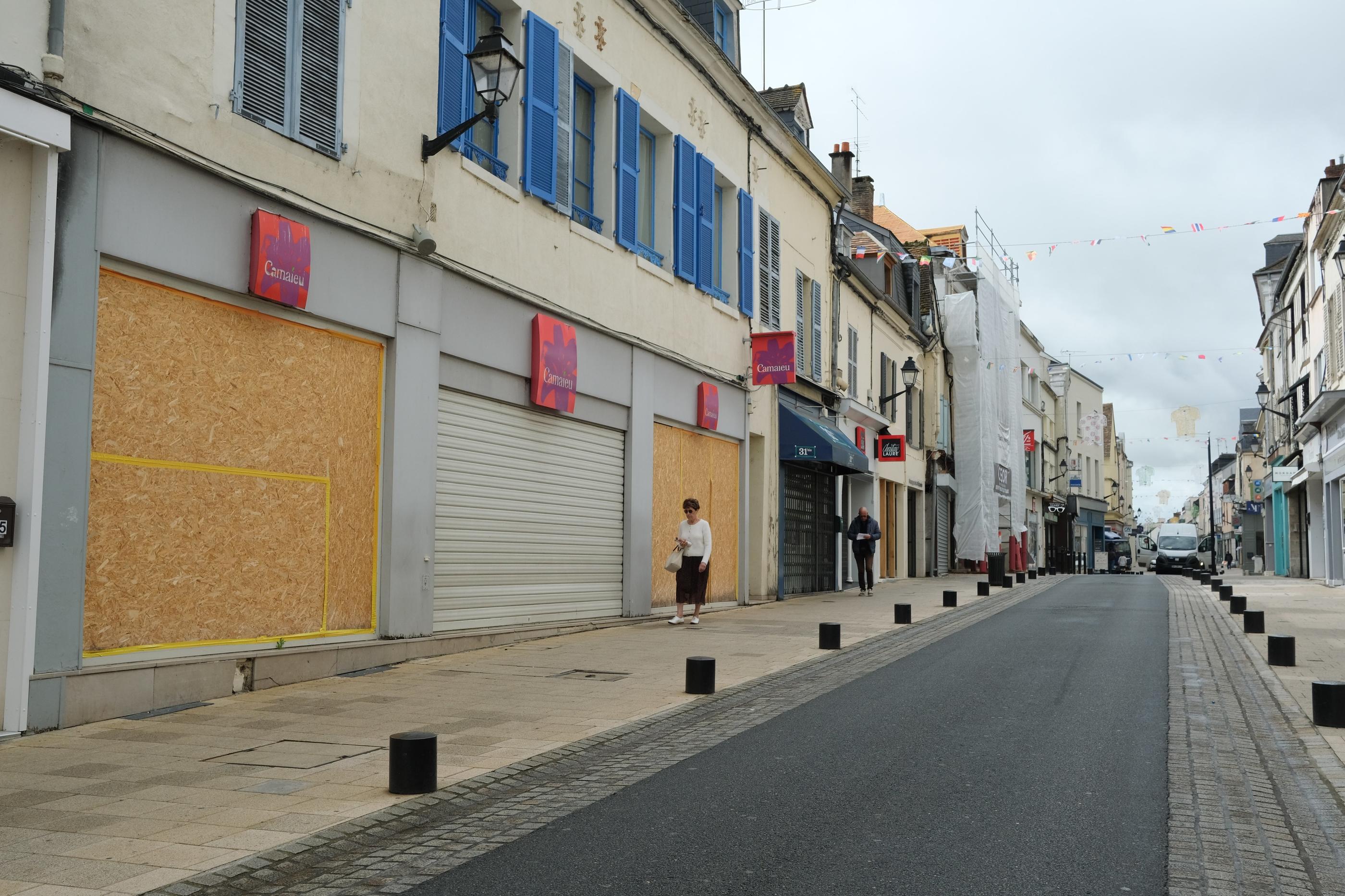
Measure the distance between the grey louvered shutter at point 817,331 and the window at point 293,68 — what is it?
14.8 m

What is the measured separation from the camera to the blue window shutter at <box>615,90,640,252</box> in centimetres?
1504

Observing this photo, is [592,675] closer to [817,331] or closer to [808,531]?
[808,531]

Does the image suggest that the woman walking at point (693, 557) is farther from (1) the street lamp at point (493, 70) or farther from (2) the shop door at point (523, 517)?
(1) the street lamp at point (493, 70)

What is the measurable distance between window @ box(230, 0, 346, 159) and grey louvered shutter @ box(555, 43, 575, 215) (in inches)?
154

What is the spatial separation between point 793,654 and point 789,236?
1203 cm

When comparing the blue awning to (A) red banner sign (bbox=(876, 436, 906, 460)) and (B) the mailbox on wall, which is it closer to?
(A) red banner sign (bbox=(876, 436, 906, 460))

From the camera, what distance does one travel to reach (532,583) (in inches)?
518

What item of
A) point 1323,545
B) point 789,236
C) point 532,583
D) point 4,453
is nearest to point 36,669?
point 4,453

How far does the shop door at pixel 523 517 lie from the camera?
459 inches

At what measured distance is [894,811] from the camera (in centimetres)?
527

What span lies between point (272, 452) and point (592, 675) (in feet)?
10.5

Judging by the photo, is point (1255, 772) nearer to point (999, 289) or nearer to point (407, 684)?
point (407, 684)

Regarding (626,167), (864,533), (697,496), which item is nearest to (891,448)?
(864,533)

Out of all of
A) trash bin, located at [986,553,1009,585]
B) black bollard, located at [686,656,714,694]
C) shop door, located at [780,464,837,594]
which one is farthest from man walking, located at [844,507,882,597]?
black bollard, located at [686,656,714,694]
